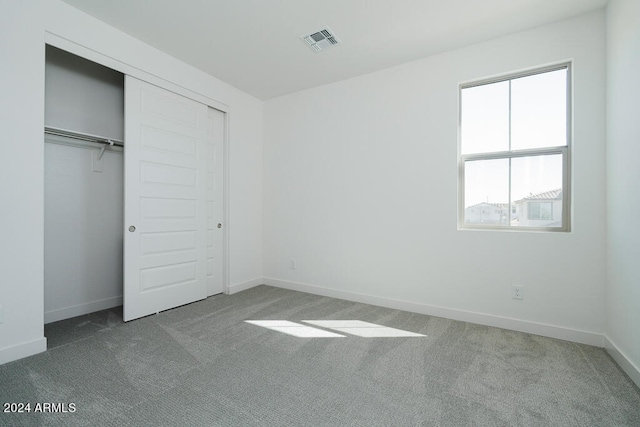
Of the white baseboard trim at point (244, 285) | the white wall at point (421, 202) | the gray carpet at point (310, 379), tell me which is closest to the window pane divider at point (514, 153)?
the white wall at point (421, 202)

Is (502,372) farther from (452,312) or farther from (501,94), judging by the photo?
(501,94)

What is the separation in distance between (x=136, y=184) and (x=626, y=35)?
4.39 meters

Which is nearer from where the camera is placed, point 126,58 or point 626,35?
point 626,35

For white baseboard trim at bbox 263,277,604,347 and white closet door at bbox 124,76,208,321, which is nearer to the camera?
white baseboard trim at bbox 263,277,604,347

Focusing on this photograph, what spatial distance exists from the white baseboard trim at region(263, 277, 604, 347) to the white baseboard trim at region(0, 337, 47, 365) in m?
2.72

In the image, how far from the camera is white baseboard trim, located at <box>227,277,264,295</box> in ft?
13.0

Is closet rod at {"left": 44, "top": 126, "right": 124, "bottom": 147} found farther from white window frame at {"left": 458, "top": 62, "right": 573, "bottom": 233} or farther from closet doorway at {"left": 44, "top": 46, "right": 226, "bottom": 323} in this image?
white window frame at {"left": 458, "top": 62, "right": 573, "bottom": 233}

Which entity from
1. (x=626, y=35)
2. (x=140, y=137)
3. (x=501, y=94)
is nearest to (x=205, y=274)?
(x=140, y=137)

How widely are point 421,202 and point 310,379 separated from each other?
86.6 inches

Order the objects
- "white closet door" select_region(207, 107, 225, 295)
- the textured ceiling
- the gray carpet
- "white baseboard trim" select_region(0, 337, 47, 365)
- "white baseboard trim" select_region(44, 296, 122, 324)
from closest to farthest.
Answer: the gray carpet
"white baseboard trim" select_region(0, 337, 47, 365)
the textured ceiling
"white baseboard trim" select_region(44, 296, 122, 324)
"white closet door" select_region(207, 107, 225, 295)

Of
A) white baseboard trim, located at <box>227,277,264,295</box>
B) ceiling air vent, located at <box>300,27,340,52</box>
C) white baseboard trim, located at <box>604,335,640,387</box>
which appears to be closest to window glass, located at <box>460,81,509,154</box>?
ceiling air vent, located at <box>300,27,340,52</box>

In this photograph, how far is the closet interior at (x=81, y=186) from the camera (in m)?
2.90

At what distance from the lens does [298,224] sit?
4227 mm

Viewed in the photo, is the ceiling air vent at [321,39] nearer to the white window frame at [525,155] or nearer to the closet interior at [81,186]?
the white window frame at [525,155]
